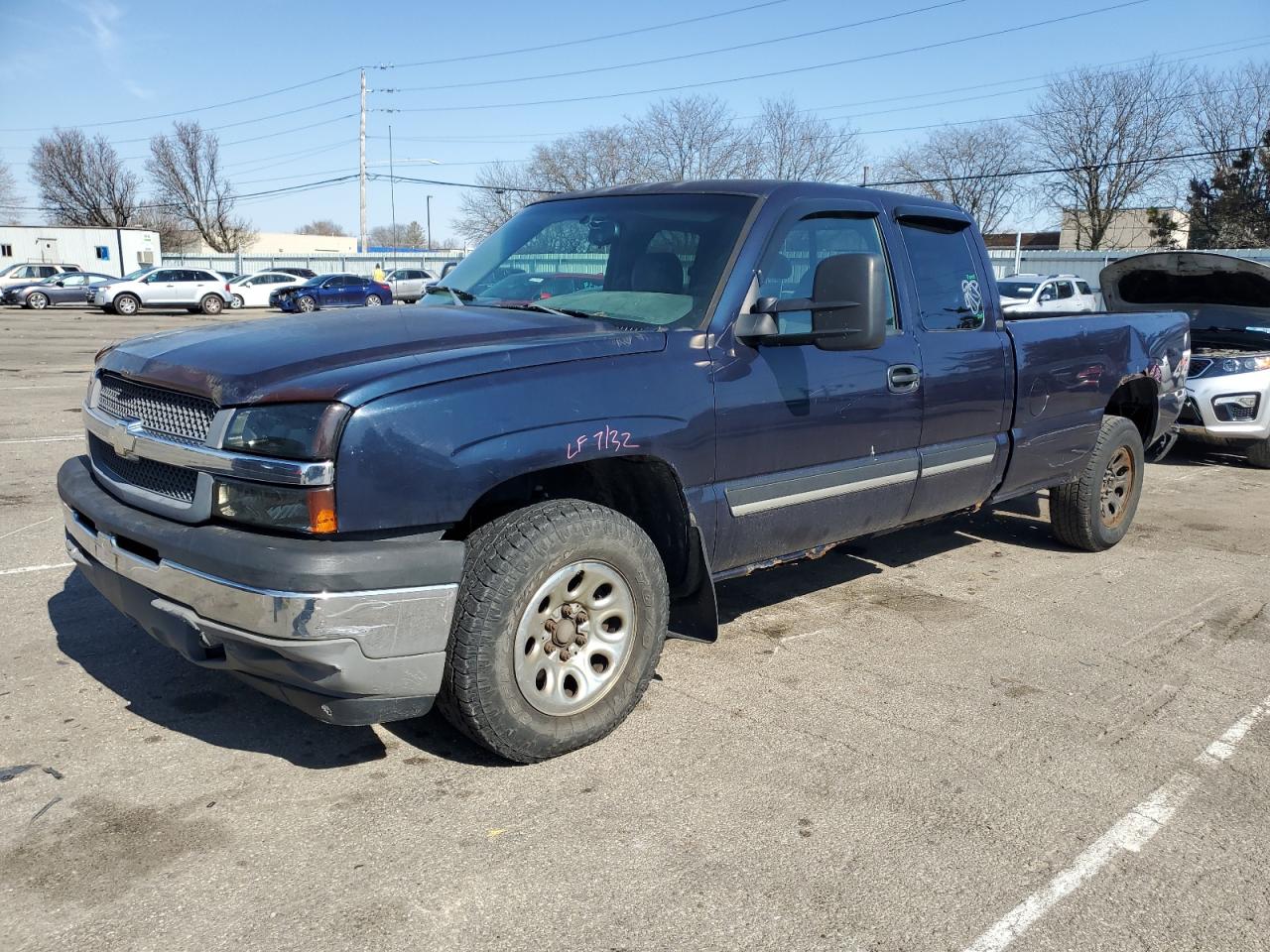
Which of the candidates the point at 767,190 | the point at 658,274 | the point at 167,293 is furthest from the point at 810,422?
the point at 167,293

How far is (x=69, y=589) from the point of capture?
194 inches

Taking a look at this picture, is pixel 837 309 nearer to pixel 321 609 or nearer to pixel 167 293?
pixel 321 609

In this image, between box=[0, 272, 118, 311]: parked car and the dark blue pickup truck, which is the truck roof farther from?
box=[0, 272, 118, 311]: parked car

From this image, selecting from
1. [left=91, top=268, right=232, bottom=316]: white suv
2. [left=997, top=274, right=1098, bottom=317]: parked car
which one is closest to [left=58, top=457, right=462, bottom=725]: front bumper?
[left=997, top=274, right=1098, bottom=317]: parked car

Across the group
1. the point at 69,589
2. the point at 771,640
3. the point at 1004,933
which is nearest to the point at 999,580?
the point at 771,640

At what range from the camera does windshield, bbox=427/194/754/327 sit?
3.84 m

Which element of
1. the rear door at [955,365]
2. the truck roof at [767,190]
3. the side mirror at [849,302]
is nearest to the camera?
the side mirror at [849,302]

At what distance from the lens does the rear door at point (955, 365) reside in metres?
4.59

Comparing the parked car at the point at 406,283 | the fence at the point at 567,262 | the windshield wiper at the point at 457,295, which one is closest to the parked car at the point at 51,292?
the parked car at the point at 406,283

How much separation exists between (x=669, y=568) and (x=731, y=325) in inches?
36.1

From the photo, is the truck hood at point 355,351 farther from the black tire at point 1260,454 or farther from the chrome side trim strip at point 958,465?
the black tire at point 1260,454

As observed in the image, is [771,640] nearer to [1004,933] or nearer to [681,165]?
[1004,933]

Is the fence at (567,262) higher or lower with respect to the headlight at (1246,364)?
higher

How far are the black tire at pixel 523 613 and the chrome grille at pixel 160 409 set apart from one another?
0.86 meters
